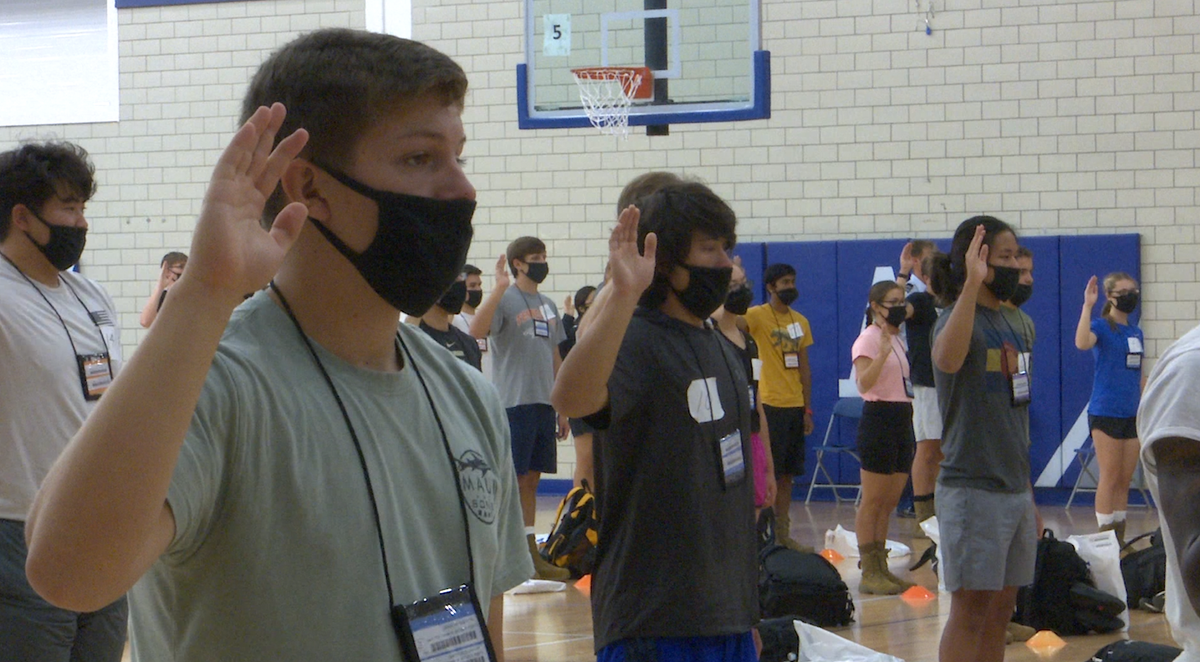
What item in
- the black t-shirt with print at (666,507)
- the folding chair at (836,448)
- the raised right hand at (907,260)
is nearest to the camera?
the black t-shirt with print at (666,507)

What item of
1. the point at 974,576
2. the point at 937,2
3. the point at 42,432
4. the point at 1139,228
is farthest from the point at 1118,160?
the point at 42,432

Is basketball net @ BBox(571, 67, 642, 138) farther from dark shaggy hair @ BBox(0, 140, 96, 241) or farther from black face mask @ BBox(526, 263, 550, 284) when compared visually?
dark shaggy hair @ BBox(0, 140, 96, 241)

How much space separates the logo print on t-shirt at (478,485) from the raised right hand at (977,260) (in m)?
2.96

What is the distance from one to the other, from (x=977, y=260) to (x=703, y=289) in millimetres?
1505

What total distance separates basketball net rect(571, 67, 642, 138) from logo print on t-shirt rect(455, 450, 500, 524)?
18.0 feet

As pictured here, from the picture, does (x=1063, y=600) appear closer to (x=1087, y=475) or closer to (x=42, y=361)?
(x=1087, y=475)

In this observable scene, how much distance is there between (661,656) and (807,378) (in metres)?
5.62

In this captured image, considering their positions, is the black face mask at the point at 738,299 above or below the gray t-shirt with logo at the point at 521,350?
above

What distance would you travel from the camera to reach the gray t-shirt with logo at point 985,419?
4.09 meters

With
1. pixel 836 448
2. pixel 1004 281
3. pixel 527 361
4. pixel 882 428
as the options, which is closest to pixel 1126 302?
pixel 882 428

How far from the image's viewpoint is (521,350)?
772 cm

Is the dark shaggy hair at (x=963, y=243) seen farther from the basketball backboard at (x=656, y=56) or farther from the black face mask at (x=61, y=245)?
the black face mask at (x=61, y=245)

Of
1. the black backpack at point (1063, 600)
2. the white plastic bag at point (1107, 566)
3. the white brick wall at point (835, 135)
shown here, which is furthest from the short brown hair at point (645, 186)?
the white brick wall at point (835, 135)

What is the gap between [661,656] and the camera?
280cm
